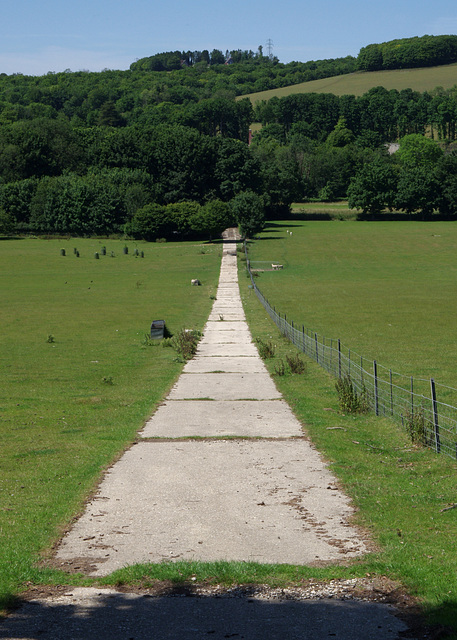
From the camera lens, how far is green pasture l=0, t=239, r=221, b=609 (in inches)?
440

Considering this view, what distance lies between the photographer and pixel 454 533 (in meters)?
9.72

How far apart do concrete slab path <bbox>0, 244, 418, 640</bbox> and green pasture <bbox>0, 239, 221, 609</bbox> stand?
612mm

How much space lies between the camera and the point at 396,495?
38.5 feet

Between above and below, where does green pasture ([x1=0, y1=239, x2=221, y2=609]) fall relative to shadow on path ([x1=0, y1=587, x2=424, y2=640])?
below

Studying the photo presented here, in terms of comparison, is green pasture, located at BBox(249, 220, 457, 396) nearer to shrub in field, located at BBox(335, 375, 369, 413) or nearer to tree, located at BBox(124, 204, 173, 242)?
shrub in field, located at BBox(335, 375, 369, 413)

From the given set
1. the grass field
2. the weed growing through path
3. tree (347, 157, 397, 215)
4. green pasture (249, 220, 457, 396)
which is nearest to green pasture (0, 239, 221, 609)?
the grass field

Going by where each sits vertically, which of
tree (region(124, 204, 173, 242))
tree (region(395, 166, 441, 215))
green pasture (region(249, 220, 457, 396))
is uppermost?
tree (region(395, 166, 441, 215))

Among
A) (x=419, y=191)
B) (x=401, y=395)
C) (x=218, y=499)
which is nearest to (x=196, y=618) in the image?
(x=218, y=499)

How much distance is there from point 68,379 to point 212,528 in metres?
18.6

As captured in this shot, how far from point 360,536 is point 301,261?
84.8 metres

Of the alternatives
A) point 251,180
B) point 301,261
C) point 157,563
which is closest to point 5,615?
point 157,563

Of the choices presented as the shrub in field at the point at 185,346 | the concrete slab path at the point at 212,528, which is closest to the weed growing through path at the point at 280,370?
the shrub in field at the point at 185,346

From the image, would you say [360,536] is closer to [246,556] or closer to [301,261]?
[246,556]

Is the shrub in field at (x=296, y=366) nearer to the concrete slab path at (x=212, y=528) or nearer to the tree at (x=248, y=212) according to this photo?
the concrete slab path at (x=212, y=528)
